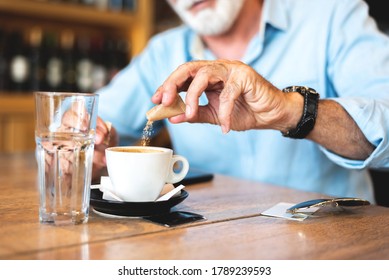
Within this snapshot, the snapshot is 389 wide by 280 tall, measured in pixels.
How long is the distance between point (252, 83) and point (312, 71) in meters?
0.60

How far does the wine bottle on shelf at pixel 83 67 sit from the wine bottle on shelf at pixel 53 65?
0.32ft

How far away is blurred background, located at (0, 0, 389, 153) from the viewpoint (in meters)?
2.48

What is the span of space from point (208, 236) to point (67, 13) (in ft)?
6.86

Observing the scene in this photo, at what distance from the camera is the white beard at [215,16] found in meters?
1.51

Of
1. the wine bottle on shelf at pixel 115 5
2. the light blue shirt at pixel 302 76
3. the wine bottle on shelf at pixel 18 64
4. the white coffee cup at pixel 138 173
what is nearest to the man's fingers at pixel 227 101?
the white coffee cup at pixel 138 173

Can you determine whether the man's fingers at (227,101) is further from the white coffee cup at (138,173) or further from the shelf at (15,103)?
the shelf at (15,103)

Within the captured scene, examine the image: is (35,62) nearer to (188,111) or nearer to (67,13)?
(67,13)

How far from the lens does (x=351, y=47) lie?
1.32 metres

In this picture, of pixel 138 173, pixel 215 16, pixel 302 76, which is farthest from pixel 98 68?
pixel 138 173

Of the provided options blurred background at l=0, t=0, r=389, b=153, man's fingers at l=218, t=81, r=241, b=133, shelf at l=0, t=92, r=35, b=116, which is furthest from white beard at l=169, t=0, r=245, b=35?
shelf at l=0, t=92, r=35, b=116

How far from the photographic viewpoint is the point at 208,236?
69 cm

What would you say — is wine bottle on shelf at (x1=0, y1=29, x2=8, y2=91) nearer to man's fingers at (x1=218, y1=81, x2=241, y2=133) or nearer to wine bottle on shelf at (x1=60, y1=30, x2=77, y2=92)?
wine bottle on shelf at (x1=60, y1=30, x2=77, y2=92)

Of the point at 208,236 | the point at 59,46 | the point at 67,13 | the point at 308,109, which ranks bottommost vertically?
the point at 208,236
